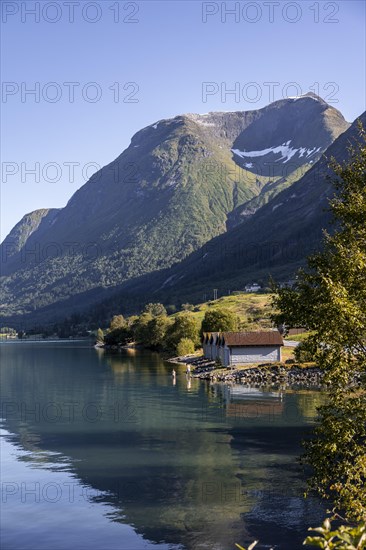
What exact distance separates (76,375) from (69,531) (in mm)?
97561

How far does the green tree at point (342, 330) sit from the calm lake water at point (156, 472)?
10.0 meters

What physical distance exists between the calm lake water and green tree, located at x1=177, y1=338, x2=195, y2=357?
79.6m

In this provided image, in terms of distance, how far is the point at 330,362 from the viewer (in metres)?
24.2

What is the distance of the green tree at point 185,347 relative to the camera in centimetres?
17238

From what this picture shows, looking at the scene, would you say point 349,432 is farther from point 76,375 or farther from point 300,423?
point 76,375

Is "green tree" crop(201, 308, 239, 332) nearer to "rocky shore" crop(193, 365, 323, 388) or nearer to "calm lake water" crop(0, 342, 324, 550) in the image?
"rocky shore" crop(193, 365, 323, 388)

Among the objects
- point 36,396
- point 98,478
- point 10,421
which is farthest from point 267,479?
point 36,396

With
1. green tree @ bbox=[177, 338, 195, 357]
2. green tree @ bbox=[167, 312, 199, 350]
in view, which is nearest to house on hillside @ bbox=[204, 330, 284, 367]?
green tree @ bbox=[177, 338, 195, 357]

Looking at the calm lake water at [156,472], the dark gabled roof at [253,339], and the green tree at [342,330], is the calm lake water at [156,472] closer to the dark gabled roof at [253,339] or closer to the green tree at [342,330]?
the green tree at [342,330]

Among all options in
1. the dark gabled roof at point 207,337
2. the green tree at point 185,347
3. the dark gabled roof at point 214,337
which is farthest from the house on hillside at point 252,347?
the green tree at point 185,347

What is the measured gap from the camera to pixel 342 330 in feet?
79.4

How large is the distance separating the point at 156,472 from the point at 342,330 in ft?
89.9

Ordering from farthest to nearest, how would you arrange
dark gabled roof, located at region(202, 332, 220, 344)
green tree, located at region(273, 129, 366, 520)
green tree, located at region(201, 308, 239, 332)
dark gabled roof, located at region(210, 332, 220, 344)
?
green tree, located at region(201, 308, 239, 332) < dark gabled roof, located at region(202, 332, 220, 344) < dark gabled roof, located at region(210, 332, 220, 344) < green tree, located at region(273, 129, 366, 520)

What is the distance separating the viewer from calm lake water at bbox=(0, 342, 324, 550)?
34812 mm
